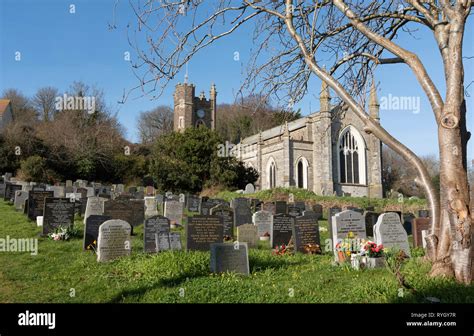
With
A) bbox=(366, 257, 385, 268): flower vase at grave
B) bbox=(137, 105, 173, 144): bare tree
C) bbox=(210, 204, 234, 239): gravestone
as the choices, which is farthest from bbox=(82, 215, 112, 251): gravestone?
bbox=(137, 105, 173, 144): bare tree

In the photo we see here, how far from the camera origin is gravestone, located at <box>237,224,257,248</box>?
35.4ft

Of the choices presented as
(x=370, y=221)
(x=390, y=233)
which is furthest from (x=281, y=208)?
(x=390, y=233)

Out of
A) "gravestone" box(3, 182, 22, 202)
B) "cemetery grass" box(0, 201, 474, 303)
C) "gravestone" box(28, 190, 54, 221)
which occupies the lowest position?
"cemetery grass" box(0, 201, 474, 303)

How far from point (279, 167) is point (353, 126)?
907 cm

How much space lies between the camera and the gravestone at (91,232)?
9.64 m

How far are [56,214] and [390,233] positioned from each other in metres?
8.96

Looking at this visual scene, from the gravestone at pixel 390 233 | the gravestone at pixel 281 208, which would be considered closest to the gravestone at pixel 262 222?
the gravestone at pixel 390 233

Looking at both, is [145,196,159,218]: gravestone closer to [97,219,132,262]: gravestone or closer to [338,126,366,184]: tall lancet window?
[97,219,132,262]: gravestone

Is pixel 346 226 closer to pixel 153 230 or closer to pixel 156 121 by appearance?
pixel 153 230

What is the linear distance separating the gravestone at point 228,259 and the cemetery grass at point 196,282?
0.20m

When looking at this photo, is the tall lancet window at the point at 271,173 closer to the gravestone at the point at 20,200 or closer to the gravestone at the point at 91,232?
the gravestone at the point at 20,200

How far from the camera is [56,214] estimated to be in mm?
11781

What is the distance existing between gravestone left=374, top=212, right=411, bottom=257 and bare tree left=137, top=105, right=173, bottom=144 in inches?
2309
